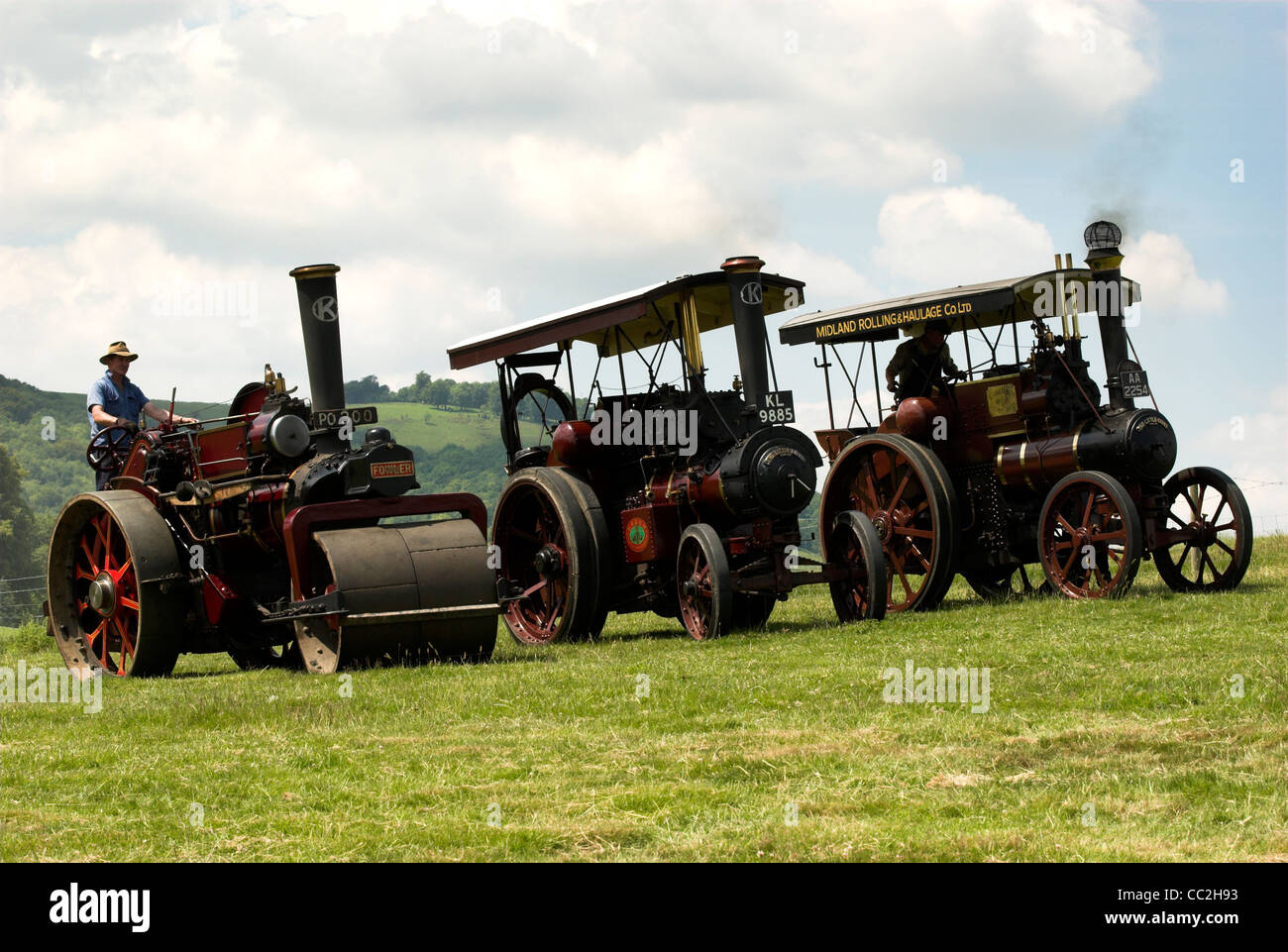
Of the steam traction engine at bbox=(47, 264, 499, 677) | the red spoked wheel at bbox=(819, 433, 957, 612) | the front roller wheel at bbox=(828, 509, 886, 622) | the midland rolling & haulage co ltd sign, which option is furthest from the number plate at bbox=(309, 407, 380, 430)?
the midland rolling & haulage co ltd sign

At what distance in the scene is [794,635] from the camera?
12234 mm

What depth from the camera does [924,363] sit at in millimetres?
15172

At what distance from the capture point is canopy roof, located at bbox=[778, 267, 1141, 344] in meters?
13.7

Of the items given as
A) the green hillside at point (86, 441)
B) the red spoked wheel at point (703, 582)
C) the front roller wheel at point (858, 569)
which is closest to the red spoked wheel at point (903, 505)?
the front roller wheel at point (858, 569)

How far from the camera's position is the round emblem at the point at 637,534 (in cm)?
1362

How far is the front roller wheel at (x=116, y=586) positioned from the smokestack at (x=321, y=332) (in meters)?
1.54

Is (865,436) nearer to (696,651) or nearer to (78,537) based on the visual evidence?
(696,651)

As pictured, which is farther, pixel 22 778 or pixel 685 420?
pixel 685 420

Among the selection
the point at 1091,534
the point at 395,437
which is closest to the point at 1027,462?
the point at 1091,534

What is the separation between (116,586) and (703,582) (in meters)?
4.52

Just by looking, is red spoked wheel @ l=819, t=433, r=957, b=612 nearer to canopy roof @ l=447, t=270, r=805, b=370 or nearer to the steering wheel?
canopy roof @ l=447, t=270, r=805, b=370

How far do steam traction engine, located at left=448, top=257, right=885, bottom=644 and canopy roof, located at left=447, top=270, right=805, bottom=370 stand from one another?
2 cm
